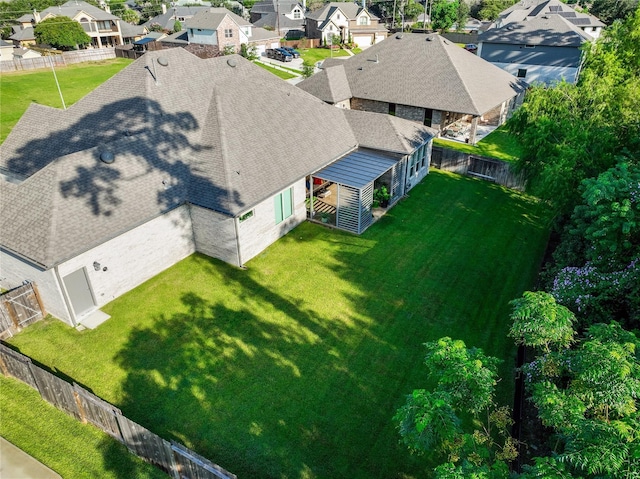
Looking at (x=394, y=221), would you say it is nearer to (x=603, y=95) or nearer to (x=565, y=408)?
(x=603, y=95)

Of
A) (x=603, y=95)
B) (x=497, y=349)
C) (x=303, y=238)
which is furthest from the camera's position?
(x=303, y=238)

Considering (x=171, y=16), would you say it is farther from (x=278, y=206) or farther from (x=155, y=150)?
(x=278, y=206)

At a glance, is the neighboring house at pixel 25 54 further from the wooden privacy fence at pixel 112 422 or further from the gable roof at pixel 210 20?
the wooden privacy fence at pixel 112 422

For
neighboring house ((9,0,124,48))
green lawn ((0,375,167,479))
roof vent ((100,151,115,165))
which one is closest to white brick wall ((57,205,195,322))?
roof vent ((100,151,115,165))

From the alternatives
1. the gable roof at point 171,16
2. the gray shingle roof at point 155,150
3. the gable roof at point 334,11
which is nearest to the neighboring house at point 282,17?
the gable roof at point 334,11

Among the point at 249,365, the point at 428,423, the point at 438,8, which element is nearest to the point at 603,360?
the point at 428,423

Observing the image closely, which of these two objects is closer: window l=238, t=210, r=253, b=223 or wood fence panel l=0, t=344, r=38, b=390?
wood fence panel l=0, t=344, r=38, b=390

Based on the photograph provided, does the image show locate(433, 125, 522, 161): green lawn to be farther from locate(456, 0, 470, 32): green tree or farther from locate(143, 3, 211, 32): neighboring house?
locate(456, 0, 470, 32): green tree
